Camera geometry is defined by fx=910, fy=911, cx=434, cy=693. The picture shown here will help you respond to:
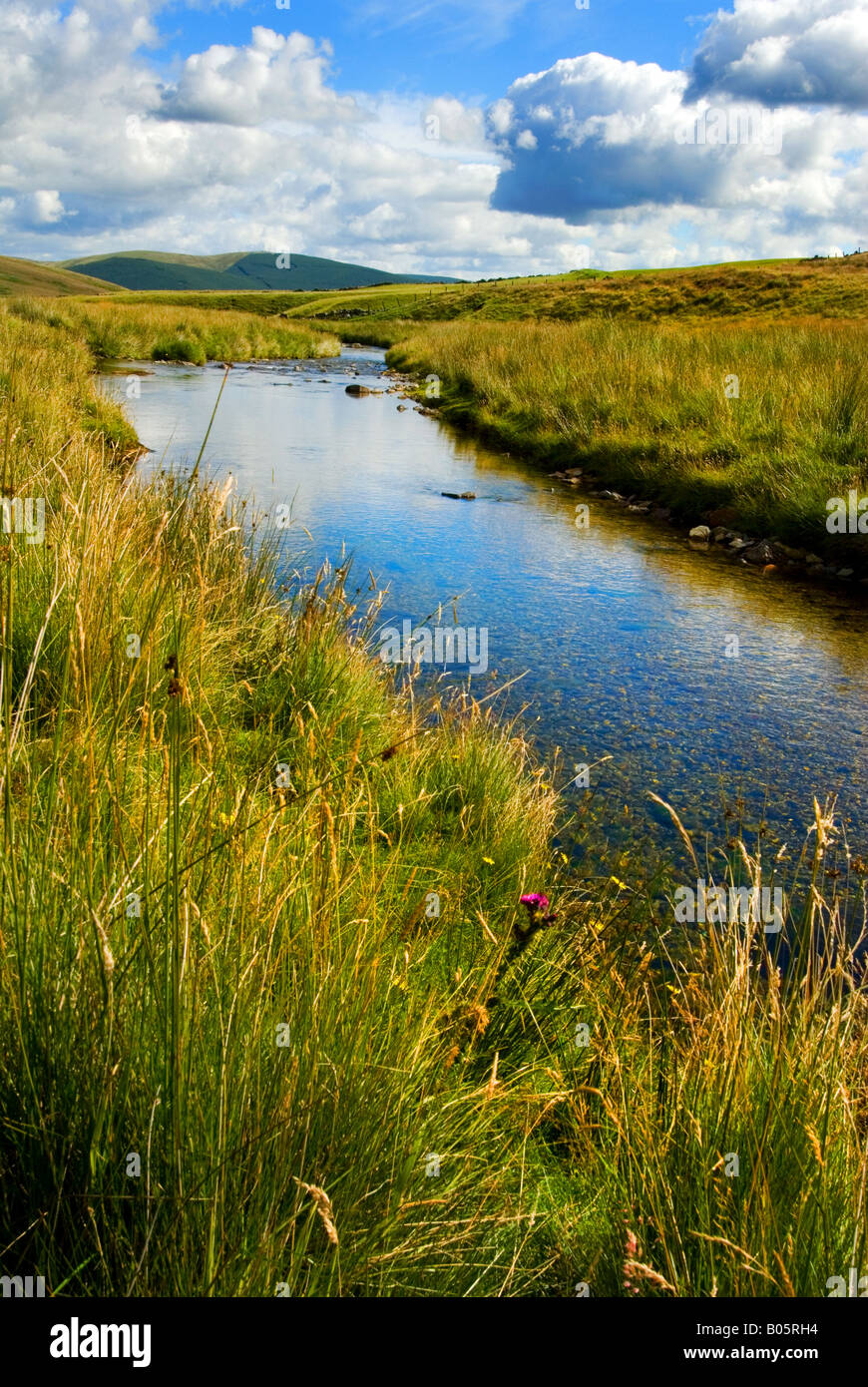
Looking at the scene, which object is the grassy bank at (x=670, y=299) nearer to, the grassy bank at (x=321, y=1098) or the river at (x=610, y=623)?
the river at (x=610, y=623)

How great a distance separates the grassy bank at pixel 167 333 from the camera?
25.2m

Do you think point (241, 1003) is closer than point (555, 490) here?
Yes

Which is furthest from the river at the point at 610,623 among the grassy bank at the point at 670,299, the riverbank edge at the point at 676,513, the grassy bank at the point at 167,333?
the grassy bank at the point at 670,299

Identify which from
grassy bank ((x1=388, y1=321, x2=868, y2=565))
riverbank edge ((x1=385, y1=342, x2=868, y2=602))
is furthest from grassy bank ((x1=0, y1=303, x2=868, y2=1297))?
grassy bank ((x1=388, y1=321, x2=868, y2=565))

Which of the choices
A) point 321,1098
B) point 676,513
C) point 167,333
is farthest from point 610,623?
point 167,333

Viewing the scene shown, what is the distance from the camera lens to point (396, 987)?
206 cm

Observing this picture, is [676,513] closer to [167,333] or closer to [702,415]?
[702,415]

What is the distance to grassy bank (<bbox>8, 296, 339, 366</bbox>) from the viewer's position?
25.2m

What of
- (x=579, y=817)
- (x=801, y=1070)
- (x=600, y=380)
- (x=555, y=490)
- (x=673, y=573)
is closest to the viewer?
(x=801, y=1070)

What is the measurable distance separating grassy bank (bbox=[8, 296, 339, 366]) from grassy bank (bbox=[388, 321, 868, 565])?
1098 centimetres

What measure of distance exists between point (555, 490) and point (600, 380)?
12.8 feet
